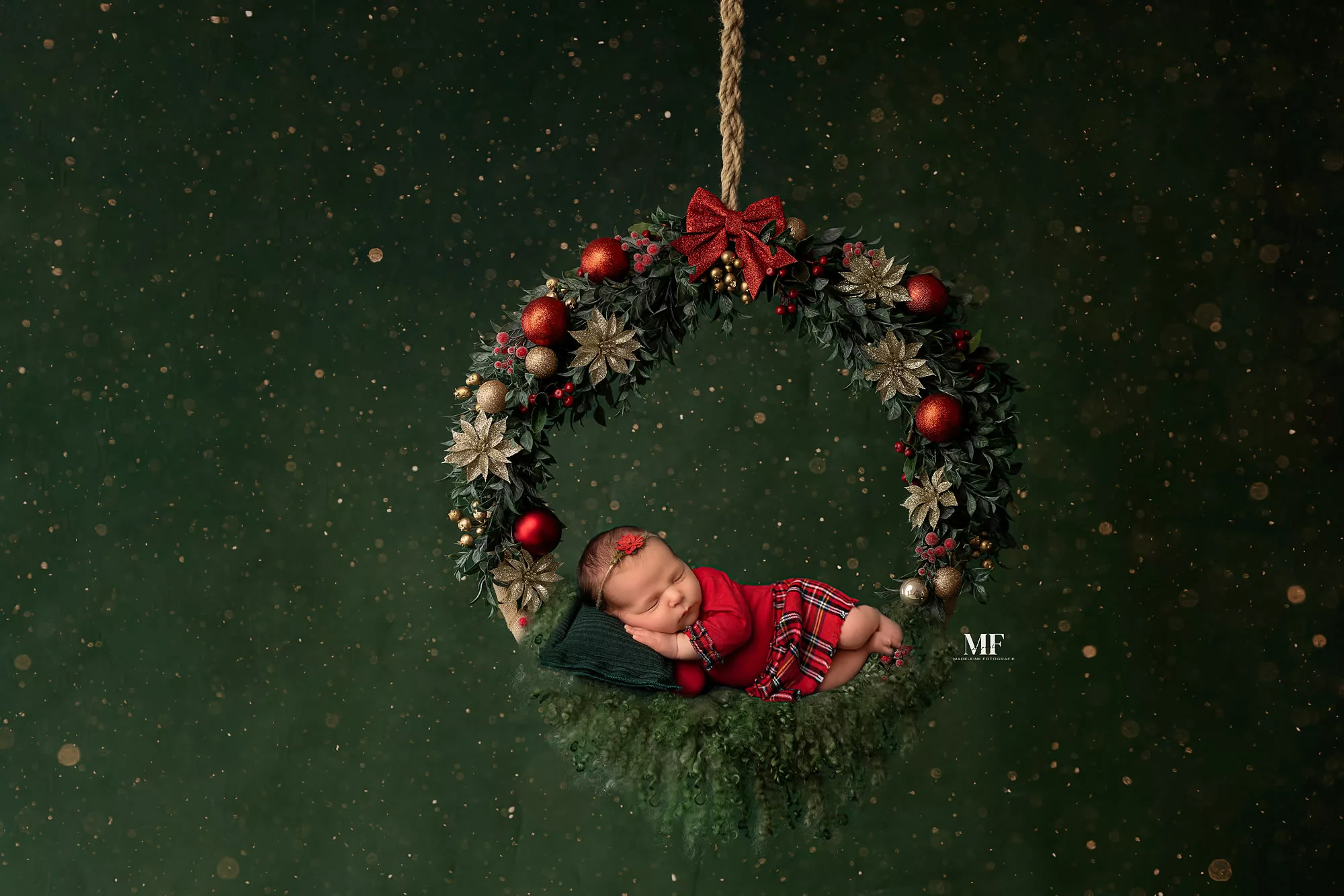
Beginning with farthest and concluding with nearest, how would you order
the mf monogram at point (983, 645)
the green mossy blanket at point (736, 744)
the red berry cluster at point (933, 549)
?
the mf monogram at point (983, 645) → the red berry cluster at point (933, 549) → the green mossy blanket at point (736, 744)

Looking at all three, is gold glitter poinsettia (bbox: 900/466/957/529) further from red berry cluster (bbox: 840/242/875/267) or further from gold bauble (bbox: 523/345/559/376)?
gold bauble (bbox: 523/345/559/376)

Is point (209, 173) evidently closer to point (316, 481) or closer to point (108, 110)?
point (108, 110)

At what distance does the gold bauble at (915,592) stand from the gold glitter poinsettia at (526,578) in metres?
0.64

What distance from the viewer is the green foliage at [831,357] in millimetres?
1997

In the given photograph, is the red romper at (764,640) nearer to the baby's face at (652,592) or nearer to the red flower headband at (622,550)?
the baby's face at (652,592)

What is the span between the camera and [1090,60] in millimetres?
2812

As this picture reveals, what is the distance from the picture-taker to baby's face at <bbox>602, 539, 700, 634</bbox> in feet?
6.39

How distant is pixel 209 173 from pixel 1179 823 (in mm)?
2877

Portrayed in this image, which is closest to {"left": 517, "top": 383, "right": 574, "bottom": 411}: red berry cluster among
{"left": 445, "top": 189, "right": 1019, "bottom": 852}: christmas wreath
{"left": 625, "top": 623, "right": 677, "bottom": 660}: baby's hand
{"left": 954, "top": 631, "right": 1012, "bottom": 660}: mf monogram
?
{"left": 445, "top": 189, "right": 1019, "bottom": 852}: christmas wreath

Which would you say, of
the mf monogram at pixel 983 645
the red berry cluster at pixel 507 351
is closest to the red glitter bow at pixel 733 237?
the red berry cluster at pixel 507 351

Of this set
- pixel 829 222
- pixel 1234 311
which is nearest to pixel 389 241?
pixel 829 222

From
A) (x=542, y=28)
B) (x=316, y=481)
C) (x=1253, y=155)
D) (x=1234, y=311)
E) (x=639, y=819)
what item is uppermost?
(x=542, y=28)

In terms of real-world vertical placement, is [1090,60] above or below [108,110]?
above

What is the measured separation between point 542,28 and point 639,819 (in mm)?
1986
